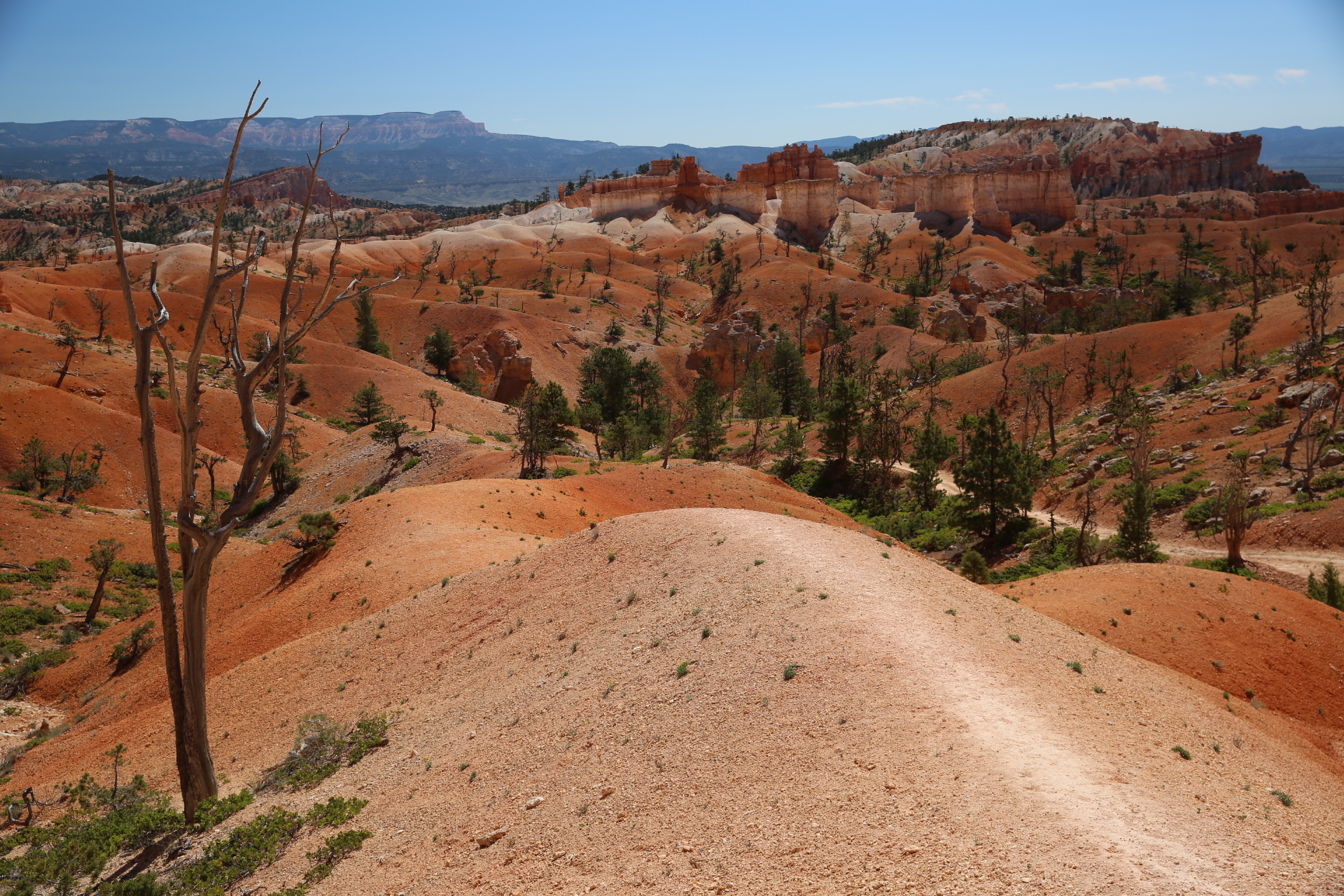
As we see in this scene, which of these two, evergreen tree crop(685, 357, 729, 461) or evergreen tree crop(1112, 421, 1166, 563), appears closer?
evergreen tree crop(1112, 421, 1166, 563)

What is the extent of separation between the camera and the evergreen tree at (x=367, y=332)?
74562mm

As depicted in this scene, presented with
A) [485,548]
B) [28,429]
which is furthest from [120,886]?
[28,429]

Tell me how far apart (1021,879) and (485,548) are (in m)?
18.3

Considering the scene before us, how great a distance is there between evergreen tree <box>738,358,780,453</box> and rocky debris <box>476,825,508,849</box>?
48.2m

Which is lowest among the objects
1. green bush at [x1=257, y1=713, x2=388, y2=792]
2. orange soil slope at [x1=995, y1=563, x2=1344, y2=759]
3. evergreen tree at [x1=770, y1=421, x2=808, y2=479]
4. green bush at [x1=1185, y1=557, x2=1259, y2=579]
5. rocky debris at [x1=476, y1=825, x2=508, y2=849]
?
evergreen tree at [x1=770, y1=421, x2=808, y2=479]

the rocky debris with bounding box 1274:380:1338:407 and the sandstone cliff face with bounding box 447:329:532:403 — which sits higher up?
the rocky debris with bounding box 1274:380:1338:407

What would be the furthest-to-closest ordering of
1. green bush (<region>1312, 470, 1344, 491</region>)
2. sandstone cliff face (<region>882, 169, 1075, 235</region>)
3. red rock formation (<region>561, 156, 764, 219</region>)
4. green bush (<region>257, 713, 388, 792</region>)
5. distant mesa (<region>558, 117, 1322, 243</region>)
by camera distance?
1. red rock formation (<region>561, 156, 764, 219</region>)
2. distant mesa (<region>558, 117, 1322, 243</region>)
3. sandstone cliff face (<region>882, 169, 1075, 235</region>)
4. green bush (<region>1312, 470, 1344, 491</region>)
5. green bush (<region>257, 713, 388, 792</region>)

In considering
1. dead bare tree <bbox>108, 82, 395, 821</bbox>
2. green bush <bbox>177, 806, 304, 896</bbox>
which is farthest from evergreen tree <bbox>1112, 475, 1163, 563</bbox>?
green bush <bbox>177, 806, 304, 896</bbox>

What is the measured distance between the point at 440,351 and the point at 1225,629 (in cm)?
6551

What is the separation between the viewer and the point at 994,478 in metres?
38.4

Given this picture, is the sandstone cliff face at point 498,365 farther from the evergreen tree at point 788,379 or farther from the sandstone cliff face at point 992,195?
the sandstone cliff face at point 992,195

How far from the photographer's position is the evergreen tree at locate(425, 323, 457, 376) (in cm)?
7388

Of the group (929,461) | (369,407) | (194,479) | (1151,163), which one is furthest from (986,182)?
(194,479)

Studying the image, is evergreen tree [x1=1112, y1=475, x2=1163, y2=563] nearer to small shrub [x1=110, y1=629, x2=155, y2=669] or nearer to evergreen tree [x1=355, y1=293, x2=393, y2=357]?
small shrub [x1=110, y1=629, x2=155, y2=669]
